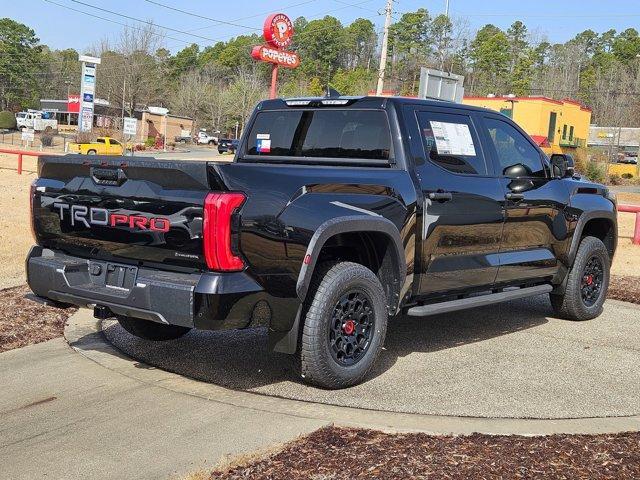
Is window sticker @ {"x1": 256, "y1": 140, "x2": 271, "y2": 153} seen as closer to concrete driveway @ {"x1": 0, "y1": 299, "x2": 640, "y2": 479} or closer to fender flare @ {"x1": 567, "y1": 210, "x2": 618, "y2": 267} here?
concrete driveway @ {"x1": 0, "y1": 299, "x2": 640, "y2": 479}

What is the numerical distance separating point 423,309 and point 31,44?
384ft

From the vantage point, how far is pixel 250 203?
4.18m

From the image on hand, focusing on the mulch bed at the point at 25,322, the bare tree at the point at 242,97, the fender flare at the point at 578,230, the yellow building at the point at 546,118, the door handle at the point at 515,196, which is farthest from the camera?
the bare tree at the point at 242,97

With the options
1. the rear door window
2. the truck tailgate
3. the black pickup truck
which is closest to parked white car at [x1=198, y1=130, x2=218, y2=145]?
the black pickup truck

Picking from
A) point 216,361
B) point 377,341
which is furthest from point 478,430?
point 216,361

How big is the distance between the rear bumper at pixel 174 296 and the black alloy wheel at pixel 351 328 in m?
0.57

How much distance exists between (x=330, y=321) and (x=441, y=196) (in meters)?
1.35

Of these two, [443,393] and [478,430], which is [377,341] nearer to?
[443,393]

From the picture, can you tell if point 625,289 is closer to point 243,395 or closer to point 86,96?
point 243,395

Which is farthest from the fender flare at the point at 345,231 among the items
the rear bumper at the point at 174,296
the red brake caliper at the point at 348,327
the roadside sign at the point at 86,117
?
the roadside sign at the point at 86,117

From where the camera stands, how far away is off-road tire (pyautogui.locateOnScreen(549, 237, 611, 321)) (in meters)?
7.14

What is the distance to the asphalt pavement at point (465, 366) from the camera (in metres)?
4.74

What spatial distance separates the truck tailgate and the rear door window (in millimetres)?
1645

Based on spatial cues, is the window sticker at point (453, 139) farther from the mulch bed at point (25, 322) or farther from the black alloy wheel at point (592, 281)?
the mulch bed at point (25, 322)
